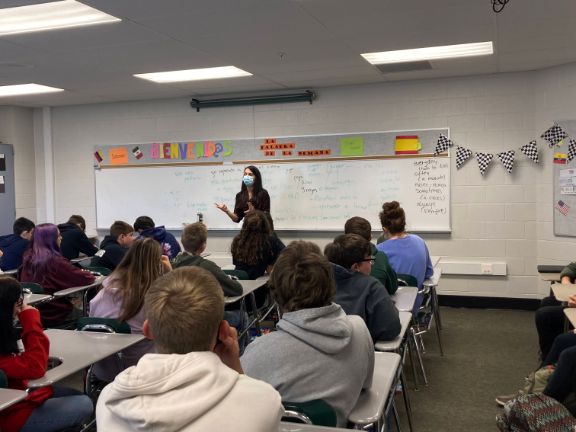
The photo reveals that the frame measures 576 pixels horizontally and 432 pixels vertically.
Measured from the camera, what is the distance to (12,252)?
16.8ft

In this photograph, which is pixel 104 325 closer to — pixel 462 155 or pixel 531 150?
pixel 462 155

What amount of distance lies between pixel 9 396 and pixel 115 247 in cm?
299

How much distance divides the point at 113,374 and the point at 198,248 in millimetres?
1104

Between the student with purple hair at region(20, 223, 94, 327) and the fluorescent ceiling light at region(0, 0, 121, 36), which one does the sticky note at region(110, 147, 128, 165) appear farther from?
the fluorescent ceiling light at region(0, 0, 121, 36)

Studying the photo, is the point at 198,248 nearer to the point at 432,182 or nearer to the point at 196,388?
the point at 196,388

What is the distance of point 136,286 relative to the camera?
9.60 feet

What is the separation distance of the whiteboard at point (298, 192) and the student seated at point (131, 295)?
11.8 ft

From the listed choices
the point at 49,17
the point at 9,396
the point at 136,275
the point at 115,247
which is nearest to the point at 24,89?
the point at 115,247

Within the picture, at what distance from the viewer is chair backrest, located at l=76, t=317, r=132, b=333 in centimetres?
285

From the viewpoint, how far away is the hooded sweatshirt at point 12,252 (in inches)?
201

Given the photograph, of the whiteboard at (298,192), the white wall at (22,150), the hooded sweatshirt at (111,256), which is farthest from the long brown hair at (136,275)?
the white wall at (22,150)

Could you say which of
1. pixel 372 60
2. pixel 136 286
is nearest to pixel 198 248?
pixel 136 286

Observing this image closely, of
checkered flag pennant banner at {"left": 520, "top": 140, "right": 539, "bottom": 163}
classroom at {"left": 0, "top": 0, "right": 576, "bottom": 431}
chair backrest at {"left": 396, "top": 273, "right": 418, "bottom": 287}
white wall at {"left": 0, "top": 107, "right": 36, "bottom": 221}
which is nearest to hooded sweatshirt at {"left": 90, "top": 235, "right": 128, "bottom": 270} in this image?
classroom at {"left": 0, "top": 0, "right": 576, "bottom": 431}

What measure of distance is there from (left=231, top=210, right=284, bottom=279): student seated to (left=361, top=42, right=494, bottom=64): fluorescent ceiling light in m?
1.76
